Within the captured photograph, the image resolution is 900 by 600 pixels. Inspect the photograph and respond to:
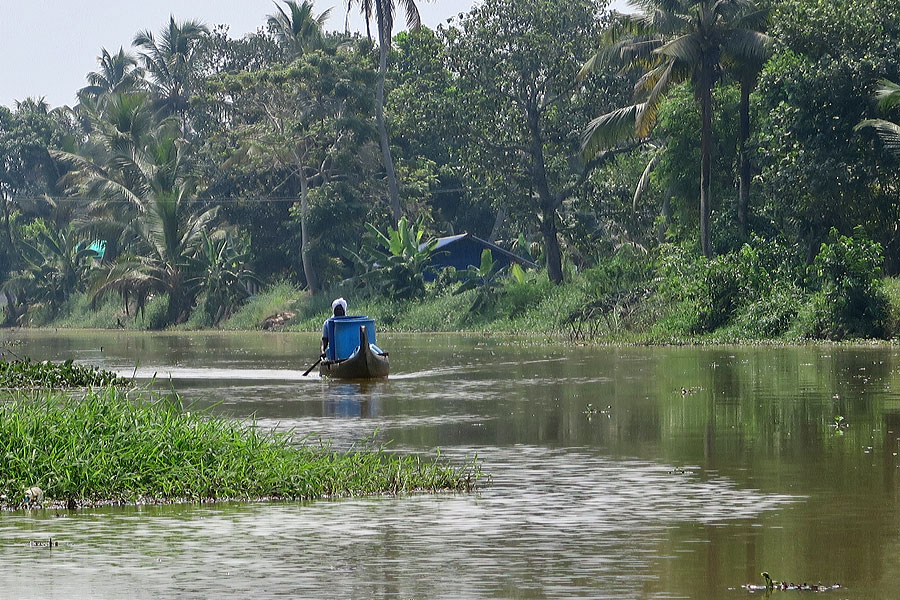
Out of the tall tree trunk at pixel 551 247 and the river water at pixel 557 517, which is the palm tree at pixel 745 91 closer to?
the tall tree trunk at pixel 551 247

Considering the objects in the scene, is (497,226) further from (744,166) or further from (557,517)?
(557,517)

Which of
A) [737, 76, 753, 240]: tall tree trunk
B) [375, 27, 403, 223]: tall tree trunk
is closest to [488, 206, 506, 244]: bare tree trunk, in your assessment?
[375, 27, 403, 223]: tall tree trunk

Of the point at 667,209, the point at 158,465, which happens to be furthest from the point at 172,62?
the point at 158,465

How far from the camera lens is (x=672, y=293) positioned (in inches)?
1741

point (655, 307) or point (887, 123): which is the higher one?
point (887, 123)

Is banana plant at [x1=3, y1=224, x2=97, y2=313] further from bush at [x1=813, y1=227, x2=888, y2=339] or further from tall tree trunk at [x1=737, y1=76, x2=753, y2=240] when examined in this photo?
bush at [x1=813, y1=227, x2=888, y2=339]

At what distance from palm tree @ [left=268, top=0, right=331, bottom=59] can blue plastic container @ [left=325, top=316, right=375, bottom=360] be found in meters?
41.4

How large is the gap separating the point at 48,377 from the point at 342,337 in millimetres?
6342

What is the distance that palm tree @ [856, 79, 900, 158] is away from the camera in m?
37.5

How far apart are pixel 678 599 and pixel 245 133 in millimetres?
62583

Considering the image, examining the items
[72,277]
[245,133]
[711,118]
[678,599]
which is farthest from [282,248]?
[678,599]

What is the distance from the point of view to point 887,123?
38.8 m

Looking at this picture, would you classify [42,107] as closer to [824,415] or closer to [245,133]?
[245,133]

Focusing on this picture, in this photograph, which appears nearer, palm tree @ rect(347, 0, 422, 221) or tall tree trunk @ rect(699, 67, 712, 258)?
tall tree trunk @ rect(699, 67, 712, 258)
